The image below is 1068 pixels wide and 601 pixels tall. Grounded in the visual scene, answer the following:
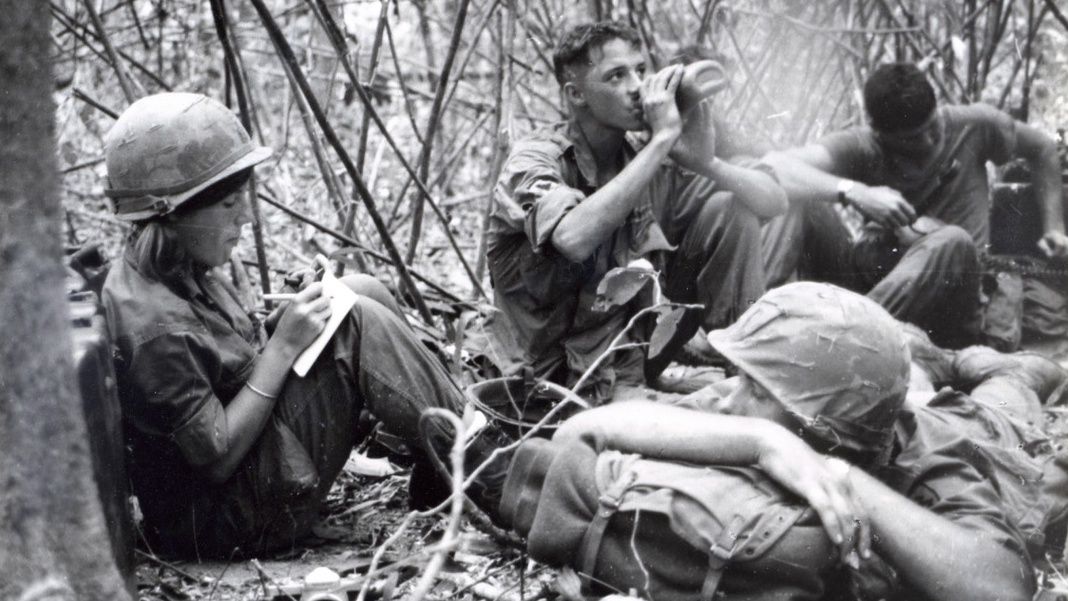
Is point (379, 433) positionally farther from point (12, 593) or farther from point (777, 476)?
point (12, 593)

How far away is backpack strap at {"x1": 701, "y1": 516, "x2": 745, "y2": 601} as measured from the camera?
8.53ft

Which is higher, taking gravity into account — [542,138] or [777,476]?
[542,138]

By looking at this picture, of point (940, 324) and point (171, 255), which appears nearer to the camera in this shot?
point (171, 255)

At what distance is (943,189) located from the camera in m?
6.03

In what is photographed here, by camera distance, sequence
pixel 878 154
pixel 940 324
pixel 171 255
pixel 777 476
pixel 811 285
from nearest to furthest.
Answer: pixel 777 476
pixel 811 285
pixel 171 255
pixel 940 324
pixel 878 154

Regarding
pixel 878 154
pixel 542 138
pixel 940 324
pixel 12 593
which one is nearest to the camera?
pixel 12 593

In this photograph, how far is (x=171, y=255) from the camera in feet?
10.5

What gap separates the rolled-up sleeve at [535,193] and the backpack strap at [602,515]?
1.44 m

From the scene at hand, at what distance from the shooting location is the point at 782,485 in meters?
2.66

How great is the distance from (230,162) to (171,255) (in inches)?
11.6

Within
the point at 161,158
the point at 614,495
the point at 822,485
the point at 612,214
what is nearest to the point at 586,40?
the point at 612,214

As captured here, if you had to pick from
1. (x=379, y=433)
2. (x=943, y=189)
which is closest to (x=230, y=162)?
(x=379, y=433)

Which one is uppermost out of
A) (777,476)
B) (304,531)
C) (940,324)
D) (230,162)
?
(230,162)

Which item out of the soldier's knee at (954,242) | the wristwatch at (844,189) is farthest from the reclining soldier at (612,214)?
the soldier's knee at (954,242)
